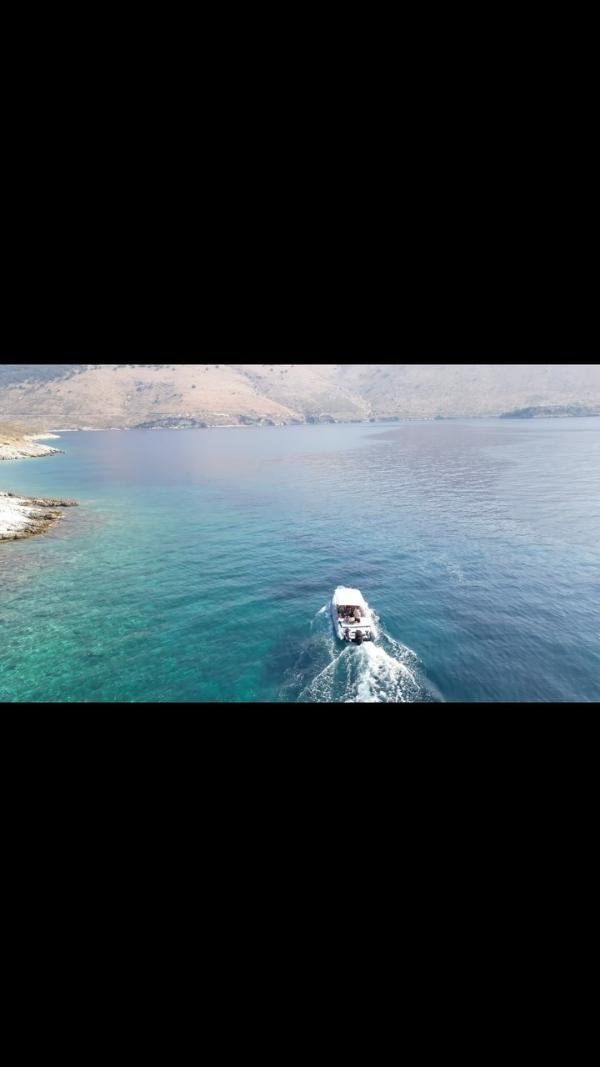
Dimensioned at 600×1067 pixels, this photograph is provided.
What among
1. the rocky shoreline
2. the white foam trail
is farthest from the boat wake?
the rocky shoreline

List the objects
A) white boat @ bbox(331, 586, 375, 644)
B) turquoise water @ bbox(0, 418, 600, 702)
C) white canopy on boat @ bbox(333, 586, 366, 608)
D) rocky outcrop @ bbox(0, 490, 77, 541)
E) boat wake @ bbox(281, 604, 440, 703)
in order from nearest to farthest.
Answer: boat wake @ bbox(281, 604, 440, 703), turquoise water @ bbox(0, 418, 600, 702), white boat @ bbox(331, 586, 375, 644), white canopy on boat @ bbox(333, 586, 366, 608), rocky outcrop @ bbox(0, 490, 77, 541)

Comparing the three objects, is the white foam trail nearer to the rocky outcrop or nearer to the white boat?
the white boat

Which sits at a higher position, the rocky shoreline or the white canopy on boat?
the rocky shoreline

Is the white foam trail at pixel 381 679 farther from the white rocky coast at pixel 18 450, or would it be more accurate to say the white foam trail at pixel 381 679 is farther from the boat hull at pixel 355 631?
the white rocky coast at pixel 18 450

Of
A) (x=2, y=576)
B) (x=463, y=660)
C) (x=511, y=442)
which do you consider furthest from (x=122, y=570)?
(x=511, y=442)

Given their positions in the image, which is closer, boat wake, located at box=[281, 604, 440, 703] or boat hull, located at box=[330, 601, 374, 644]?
boat wake, located at box=[281, 604, 440, 703]

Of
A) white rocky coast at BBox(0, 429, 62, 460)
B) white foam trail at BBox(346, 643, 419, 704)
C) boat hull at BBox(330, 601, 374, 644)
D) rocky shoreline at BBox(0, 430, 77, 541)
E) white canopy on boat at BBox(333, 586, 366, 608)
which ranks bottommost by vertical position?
white foam trail at BBox(346, 643, 419, 704)
